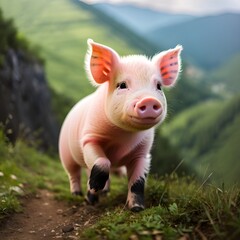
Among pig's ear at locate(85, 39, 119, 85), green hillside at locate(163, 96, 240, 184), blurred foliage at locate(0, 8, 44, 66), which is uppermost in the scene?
pig's ear at locate(85, 39, 119, 85)

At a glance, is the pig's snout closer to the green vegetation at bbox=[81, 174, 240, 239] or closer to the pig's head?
the pig's head

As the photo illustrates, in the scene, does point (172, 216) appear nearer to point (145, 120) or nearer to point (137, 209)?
point (137, 209)

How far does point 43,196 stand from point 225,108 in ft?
570

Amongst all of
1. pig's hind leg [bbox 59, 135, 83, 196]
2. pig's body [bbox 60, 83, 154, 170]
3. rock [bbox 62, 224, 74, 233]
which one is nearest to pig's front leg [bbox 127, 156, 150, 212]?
pig's body [bbox 60, 83, 154, 170]

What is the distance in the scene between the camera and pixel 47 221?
643cm

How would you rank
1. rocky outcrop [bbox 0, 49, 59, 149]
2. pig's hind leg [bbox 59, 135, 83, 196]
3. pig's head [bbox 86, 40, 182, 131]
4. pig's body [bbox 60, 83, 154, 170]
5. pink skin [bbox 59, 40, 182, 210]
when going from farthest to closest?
rocky outcrop [bbox 0, 49, 59, 149], pig's hind leg [bbox 59, 135, 83, 196], pig's body [bbox 60, 83, 154, 170], pink skin [bbox 59, 40, 182, 210], pig's head [bbox 86, 40, 182, 131]

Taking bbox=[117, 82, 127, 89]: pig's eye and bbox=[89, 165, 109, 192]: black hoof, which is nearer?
bbox=[117, 82, 127, 89]: pig's eye

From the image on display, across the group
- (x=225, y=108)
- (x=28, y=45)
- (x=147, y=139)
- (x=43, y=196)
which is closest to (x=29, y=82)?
(x=28, y=45)

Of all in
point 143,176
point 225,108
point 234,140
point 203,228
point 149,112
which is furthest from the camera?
point 225,108

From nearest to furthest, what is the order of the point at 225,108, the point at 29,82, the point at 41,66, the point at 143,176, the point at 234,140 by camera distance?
the point at 143,176 < the point at 29,82 < the point at 41,66 < the point at 234,140 < the point at 225,108

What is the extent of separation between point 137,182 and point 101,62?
1767mm

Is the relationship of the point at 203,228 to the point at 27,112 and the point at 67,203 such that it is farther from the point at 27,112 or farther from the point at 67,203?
the point at 27,112

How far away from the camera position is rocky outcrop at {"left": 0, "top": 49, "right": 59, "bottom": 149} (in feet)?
43.5

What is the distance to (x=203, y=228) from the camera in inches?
177
